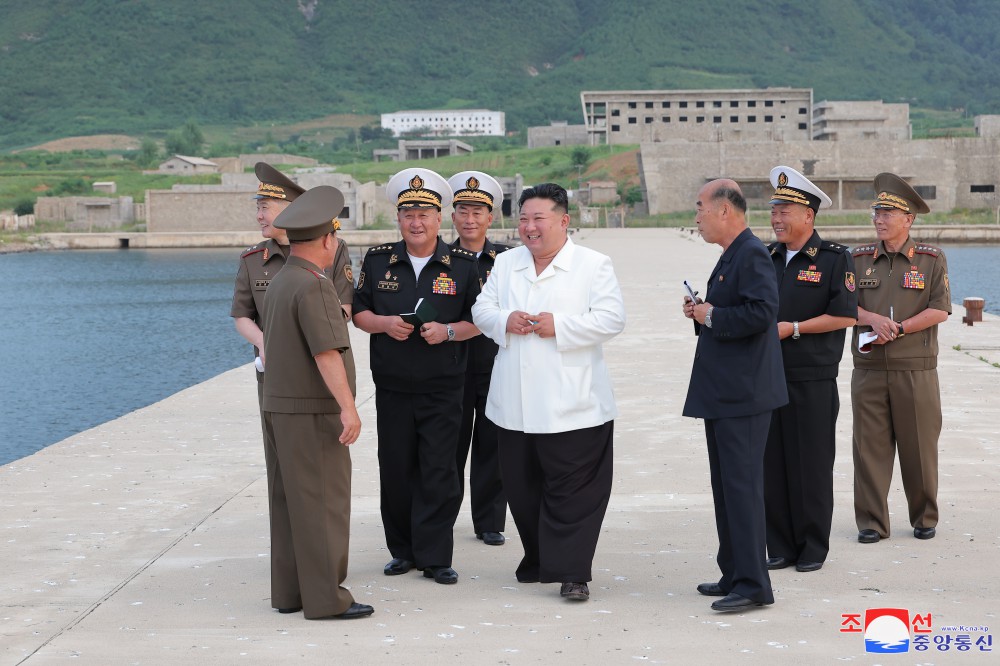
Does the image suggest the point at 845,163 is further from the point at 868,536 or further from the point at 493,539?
the point at 493,539

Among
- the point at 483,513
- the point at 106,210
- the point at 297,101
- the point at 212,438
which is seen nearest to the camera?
the point at 483,513

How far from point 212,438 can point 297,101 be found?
610 ft

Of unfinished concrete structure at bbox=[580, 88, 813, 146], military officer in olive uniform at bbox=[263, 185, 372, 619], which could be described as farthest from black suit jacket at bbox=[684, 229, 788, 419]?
unfinished concrete structure at bbox=[580, 88, 813, 146]

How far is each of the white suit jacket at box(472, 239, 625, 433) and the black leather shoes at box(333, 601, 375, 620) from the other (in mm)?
1063

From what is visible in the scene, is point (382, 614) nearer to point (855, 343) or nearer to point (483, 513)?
point (483, 513)

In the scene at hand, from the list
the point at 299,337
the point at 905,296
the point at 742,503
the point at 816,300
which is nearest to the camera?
the point at 299,337

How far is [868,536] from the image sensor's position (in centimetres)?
645

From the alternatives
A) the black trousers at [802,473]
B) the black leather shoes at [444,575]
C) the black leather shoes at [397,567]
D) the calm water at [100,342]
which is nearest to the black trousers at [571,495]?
the black leather shoes at [444,575]

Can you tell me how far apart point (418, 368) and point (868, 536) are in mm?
2605

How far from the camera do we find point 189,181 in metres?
89.2

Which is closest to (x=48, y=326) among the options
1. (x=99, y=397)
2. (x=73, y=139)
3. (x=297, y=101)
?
(x=99, y=397)

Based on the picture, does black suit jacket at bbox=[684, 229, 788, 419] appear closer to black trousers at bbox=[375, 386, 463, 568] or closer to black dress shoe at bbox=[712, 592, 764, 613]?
black dress shoe at bbox=[712, 592, 764, 613]

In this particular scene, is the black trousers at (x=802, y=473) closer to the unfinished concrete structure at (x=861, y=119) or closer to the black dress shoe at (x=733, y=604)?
the black dress shoe at (x=733, y=604)

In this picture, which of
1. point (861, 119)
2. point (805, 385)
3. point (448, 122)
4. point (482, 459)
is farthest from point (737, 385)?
point (448, 122)
